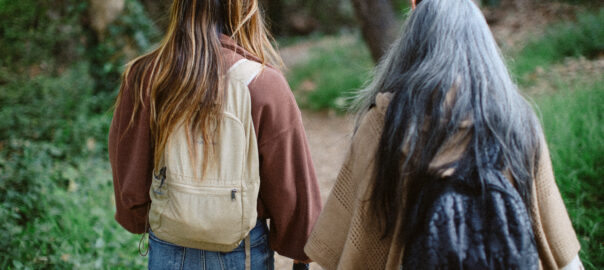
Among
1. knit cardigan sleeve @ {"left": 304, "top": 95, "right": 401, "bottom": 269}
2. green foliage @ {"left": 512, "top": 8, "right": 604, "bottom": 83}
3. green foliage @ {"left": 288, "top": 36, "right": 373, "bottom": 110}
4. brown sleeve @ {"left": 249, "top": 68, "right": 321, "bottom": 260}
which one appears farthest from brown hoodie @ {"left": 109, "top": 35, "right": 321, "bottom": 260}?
green foliage @ {"left": 512, "top": 8, "right": 604, "bottom": 83}

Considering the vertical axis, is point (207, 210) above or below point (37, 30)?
below

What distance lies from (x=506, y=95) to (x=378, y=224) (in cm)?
58

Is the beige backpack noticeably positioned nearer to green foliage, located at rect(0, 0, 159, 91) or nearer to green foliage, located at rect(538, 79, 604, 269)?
green foliage, located at rect(538, 79, 604, 269)

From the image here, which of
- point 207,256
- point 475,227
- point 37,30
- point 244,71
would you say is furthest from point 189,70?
point 37,30

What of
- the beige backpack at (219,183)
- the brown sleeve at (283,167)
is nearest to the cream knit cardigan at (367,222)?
the brown sleeve at (283,167)

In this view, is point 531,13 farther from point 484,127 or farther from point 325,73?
point 484,127

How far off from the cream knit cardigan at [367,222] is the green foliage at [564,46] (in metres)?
5.30

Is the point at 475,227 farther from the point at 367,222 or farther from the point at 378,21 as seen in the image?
the point at 378,21

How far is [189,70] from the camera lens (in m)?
1.58

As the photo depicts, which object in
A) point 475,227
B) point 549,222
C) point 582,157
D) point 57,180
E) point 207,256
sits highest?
point 475,227

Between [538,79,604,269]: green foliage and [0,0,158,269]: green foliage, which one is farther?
[0,0,158,269]: green foliage

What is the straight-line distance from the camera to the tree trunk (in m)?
6.34

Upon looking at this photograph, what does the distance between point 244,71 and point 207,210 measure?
20.0 inches

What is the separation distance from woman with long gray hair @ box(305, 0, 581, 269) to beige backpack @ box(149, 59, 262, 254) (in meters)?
0.33
